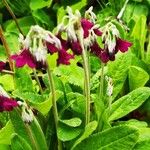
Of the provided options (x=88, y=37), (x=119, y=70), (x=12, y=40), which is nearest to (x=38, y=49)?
(x=88, y=37)

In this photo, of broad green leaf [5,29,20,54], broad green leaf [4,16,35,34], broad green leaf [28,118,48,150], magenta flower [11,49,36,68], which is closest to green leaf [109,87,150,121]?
broad green leaf [28,118,48,150]

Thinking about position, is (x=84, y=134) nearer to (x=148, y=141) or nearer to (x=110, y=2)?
(x=148, y=141)

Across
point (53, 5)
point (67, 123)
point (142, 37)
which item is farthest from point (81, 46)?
point (53, 5)

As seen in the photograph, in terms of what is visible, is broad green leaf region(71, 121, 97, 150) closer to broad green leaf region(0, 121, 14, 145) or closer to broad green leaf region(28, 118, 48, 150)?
broad green leaf region(28, 118, 48, 150)

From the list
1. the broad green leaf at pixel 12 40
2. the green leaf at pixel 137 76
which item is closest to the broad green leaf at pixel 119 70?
the green leaf at pixel 137 76

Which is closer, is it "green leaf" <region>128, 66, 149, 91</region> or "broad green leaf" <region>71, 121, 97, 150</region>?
"broad green leaf" <region>71, 121, 97, 150</region>

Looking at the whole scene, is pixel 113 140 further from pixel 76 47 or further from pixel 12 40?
pixel 12 40

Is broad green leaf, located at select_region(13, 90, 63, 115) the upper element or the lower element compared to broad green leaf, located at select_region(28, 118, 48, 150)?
upper
